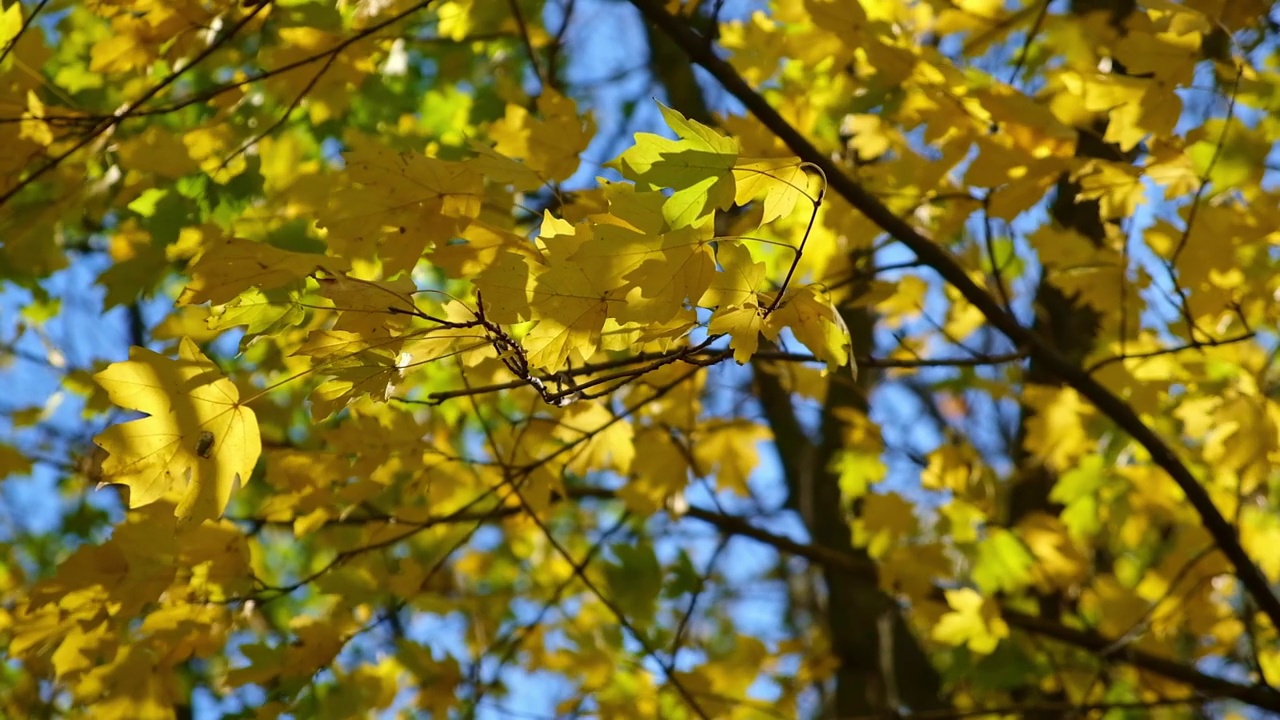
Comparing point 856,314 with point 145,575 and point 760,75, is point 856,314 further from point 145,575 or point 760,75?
point 145,575

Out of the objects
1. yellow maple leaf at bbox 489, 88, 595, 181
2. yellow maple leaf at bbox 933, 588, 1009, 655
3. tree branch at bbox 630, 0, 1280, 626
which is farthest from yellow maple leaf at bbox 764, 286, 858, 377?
yellow maple leaf at bbox 933, 588, 1009, 655

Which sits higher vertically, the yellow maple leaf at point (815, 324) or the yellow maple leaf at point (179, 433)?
the yellow maple leaf at point (815, 324)

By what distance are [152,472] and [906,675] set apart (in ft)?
8.57

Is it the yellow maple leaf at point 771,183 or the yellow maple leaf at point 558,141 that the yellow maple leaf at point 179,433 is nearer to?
the yellow maple leaf at point 558,141

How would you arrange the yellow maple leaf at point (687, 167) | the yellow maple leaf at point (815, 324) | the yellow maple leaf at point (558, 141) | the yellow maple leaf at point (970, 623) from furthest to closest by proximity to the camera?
→ the yellow maple leaf at point (970, 623), the yellow maple leaf at point (558, 141), the yellow maple leaf at point (815, 324), the yellow maple leaf at point (687, 167)

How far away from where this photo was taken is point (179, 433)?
1282 millimetres

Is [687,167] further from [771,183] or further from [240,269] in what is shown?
[240,269]

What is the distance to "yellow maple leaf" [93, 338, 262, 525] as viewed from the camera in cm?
126

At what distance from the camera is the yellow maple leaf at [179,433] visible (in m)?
1.26

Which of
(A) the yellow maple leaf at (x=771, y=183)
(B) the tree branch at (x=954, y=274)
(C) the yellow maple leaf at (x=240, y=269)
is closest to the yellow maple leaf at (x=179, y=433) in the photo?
(C) the yellow maple leaf at (x=240, y=269)

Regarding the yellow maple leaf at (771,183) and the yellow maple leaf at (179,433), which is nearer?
the yellow maple leaf at (771,183)

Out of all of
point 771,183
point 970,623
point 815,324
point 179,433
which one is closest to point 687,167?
point 771,183

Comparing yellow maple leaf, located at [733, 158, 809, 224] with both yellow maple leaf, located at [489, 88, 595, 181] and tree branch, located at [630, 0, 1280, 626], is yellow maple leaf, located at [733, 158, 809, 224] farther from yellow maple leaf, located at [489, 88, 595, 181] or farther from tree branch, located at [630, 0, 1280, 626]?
yellow maple leaf, located at [489, 88, 595, 181]

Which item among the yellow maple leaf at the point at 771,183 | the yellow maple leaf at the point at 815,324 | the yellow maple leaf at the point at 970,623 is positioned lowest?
the yellow maple leaf at the point at 815,324
